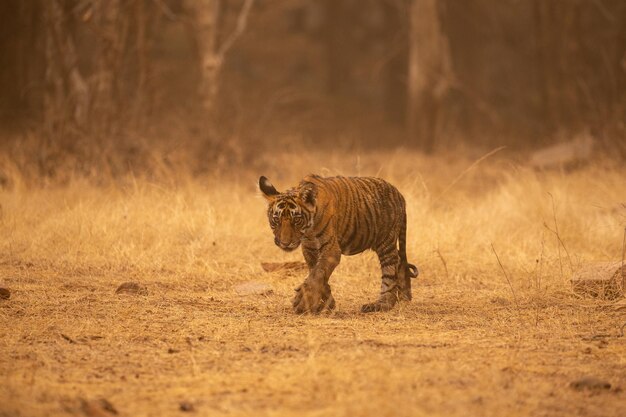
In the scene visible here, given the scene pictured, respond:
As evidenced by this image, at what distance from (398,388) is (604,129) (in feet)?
39.8

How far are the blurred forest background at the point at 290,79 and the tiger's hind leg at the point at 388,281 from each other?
626cm

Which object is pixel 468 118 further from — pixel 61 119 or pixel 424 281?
pixel 424 281

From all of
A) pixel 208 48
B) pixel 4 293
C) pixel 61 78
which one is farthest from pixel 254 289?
pixel 208 48

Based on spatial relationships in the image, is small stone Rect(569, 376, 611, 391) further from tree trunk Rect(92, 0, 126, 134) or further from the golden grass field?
tree trunk Rect(92, 0, 126, 134)

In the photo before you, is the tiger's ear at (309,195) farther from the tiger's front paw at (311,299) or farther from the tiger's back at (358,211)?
the tiger's front paw at (311,299)

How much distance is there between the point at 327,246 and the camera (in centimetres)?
630

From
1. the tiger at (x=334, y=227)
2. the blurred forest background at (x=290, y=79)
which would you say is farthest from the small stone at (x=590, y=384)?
the blurred forest background at (x=290, y=79)

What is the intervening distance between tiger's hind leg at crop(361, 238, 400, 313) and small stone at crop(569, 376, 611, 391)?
7.18 ft

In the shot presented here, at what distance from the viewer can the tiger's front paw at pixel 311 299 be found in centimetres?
638

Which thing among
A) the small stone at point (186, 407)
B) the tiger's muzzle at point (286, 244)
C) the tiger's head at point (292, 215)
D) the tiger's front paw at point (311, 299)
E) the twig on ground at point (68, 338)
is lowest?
the small stone at point (186, 407)

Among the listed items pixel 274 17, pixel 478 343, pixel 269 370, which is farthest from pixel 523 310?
pixel 274 17

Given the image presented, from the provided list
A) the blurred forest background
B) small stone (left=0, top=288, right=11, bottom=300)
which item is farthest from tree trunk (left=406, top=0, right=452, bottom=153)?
small stone (left=0, top=288, right=11, bottom=300)

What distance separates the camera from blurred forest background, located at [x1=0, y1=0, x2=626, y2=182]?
1358 centimetres

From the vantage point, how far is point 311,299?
6.41m
